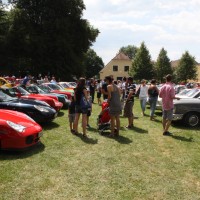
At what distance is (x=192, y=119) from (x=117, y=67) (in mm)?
62452

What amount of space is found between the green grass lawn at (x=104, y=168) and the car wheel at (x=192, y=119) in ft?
5.56

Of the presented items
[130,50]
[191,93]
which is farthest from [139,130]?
[130,50]

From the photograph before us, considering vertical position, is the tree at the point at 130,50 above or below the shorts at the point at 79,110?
above

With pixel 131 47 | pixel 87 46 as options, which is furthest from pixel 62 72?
pixel 131 47

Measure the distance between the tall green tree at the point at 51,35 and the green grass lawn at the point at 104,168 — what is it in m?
26.9

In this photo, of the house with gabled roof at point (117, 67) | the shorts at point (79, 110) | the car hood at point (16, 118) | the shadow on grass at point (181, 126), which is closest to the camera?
the car hood at point (16, 118)

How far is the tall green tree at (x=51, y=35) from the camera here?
34375 millimetres

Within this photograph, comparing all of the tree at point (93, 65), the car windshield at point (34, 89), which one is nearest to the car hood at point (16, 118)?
the car windshield at point (34, 89)

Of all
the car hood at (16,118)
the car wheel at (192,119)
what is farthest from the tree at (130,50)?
the car hood at (16,118)

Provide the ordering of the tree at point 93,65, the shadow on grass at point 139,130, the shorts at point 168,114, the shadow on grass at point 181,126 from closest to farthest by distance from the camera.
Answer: the shorts at point 168,114
the shadow on grass at point 139,130
the shadow on grass at point 181,126
the tree at point 93,65

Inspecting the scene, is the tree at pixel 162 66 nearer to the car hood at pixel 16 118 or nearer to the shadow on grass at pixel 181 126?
the shadow on grass at pixel 181 126

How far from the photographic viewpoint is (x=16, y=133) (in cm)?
678

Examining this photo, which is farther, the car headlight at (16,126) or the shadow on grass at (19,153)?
the car headlight at (16,126)

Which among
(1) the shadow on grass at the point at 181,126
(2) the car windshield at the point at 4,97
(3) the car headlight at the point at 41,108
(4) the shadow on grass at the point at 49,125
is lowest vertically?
(1) the shadow on grass at the point at 181,126
